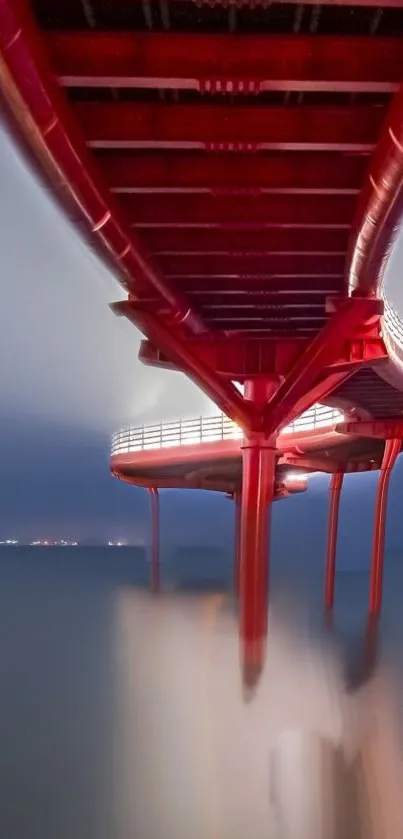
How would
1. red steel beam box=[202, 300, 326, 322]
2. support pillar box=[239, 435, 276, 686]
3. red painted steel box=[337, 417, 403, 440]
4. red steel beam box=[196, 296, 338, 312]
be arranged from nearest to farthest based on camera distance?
red steel beam box=[196, 296, 338, 312], red steel beam box=[202, 300, 326, 322], support pillar box=[239, 435, 276, 686], red painted steel box=[337, 417, 403, 440]

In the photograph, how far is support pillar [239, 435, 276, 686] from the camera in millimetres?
14078

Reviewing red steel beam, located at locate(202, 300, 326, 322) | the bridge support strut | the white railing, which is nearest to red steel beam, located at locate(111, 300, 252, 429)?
the bridge support strut

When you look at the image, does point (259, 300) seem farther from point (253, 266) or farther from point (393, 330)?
point (393, 330)

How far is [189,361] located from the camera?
452 inches

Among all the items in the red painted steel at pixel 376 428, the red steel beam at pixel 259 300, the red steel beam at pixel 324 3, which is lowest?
the red painted steel at pixel 376 428

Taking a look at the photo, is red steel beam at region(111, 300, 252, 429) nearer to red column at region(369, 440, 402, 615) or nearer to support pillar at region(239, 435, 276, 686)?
support pillar at region(239, 435, 276, 686)

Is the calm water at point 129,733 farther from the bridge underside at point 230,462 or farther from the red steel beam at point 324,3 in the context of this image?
the red steel beam at point 324,3

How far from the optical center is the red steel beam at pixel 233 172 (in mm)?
5531

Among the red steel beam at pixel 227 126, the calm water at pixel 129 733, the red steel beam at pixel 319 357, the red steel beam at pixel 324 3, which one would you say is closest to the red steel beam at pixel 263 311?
the red steel beam at pixel 319 357

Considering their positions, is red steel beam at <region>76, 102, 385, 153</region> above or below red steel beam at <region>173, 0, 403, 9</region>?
above

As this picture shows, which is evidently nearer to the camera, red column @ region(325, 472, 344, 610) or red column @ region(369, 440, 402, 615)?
red column @ region(369, 440, 402, 615)

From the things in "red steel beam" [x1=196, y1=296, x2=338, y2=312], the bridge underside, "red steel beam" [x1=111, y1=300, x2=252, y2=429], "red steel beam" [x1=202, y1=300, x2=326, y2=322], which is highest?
"red steel beam" [x1=202, y1=300, x2=326, y2=322]

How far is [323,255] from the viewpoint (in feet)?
24.8

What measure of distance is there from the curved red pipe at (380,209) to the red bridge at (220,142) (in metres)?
0.02
